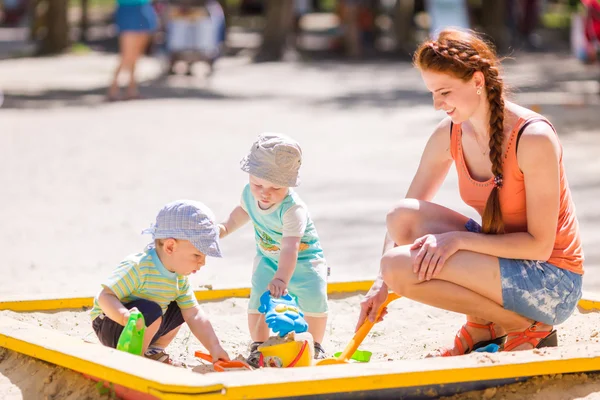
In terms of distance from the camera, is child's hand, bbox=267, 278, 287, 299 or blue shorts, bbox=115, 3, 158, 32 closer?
child's hand, bbox=267, 278, 287, 299

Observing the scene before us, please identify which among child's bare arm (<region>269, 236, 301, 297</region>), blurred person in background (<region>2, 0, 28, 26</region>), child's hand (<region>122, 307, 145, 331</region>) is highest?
child's bare arm (<region>269, 236, 301, 297</region>)

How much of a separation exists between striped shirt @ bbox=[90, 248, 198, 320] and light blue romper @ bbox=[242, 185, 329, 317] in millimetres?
427

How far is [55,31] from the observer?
19891 mm

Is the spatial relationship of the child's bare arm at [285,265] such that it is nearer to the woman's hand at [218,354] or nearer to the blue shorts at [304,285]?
the blue shorts at [304,285]

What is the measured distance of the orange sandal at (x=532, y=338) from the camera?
147 inches

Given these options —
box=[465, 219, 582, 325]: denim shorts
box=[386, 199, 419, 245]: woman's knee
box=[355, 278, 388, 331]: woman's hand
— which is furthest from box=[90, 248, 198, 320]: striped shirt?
box=[465, 219, 582, 325]: denim shorts

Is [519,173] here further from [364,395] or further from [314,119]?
[314,119]

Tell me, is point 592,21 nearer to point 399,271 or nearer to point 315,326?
point 315,326

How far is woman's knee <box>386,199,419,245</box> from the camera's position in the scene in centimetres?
391

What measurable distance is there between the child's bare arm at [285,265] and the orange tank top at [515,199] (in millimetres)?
671

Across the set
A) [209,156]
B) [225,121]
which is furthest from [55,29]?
[209,156]

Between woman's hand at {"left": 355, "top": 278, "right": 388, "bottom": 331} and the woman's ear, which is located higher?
the woman's ear

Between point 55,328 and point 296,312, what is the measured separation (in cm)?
110

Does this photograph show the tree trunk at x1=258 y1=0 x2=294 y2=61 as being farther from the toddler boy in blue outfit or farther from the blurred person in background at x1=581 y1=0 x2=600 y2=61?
the toddler boy in blue outfit
